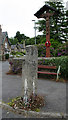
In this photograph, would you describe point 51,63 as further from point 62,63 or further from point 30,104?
point 30,104

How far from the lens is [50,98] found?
3748 mm

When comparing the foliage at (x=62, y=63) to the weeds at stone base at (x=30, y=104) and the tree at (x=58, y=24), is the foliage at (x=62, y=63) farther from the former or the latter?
the tree at (x=58, y=24)

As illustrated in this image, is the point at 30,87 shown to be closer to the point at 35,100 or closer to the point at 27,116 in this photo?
the point at 35,100

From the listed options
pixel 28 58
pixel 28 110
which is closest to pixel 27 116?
pixel 28 110

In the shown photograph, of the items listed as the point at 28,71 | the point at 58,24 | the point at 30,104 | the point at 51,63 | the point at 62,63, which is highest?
the point at 58,24

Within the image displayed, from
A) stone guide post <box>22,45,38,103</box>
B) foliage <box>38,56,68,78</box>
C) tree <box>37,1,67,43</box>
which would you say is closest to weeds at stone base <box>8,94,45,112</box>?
stone guide post <box>22,45,38,103</box>

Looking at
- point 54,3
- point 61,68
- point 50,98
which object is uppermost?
point 54,3

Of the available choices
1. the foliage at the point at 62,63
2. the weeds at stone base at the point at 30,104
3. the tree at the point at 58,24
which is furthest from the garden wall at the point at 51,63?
the tree at the point at 58,24

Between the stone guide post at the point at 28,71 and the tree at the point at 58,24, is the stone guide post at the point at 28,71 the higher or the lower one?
the lower one

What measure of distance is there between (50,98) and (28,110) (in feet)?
4.01

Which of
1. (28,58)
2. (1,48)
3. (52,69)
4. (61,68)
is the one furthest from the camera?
(1,48)

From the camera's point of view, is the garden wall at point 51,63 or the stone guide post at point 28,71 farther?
the garden wall at point 51,63

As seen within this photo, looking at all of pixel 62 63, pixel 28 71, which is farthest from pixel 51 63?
pixel 28 71

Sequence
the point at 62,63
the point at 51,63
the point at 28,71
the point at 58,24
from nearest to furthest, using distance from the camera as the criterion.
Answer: the point at 28,71 → the point at 62,63 → the point at 51,63 → the point at 58,24
